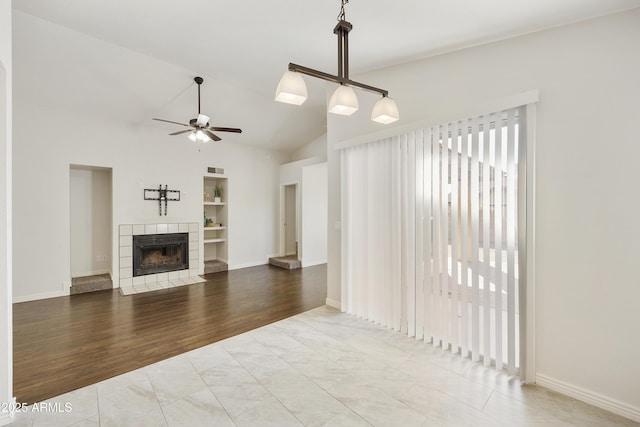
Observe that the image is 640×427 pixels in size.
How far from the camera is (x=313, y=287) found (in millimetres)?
5305

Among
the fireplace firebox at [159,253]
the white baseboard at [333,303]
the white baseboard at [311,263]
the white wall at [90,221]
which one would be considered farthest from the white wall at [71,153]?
the white baseboard at [333,303]

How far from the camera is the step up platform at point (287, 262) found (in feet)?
22.7

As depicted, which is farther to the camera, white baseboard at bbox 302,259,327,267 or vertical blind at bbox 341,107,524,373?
white baseboard at bbox 302,259,327,267

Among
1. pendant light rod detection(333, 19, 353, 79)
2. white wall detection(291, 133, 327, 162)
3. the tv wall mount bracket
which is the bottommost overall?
the tv wall mount bracket

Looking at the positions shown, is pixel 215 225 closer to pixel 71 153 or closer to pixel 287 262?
pixel 287 262

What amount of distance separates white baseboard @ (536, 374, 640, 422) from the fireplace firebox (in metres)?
6.15

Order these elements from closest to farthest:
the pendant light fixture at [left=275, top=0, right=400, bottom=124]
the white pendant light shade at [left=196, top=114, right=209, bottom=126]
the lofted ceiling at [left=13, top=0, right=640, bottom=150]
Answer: the pendant light fixture at [left=275, top=0, right=400, bottom=124] < the lofted ceiling at [left=13, top=0, right=640, bottom=150] < the white pendant light shade at [left=196, top=114, right=209, bottom=126]

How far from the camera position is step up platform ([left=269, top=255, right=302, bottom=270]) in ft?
22.7

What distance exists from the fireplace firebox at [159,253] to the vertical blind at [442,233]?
4.05 meters

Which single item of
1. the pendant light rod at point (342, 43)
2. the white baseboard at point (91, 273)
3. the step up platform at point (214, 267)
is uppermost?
the pendant light rod at point (342, 43)

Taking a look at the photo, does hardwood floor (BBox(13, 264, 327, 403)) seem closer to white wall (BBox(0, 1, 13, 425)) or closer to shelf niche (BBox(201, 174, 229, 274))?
white wall (BBox(0, 1, 13, 425))

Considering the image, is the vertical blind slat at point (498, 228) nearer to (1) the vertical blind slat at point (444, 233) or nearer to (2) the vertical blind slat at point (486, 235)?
(2) the vertical blind slat at point (486, 235)

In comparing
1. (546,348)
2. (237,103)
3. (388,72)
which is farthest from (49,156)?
(546,348)

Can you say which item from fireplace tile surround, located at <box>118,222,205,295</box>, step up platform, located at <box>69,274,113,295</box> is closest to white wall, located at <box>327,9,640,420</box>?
fireplace tile surround, located at <box>118,222,205,295</box>
